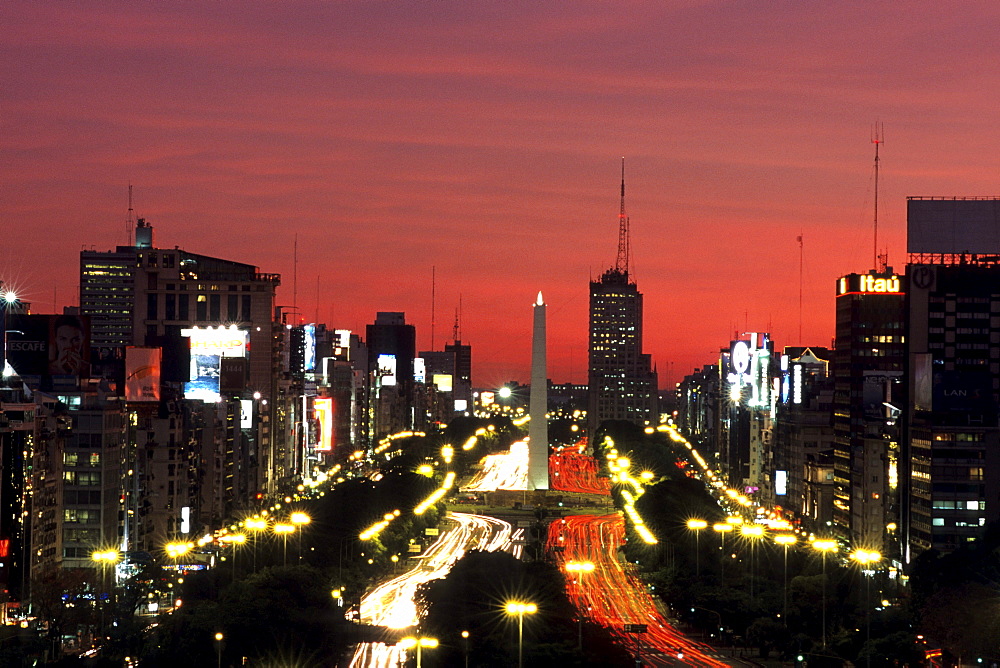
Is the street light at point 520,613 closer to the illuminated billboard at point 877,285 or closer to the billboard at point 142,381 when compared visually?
the billboard at point 142,381

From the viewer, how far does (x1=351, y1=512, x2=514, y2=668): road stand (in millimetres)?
75062

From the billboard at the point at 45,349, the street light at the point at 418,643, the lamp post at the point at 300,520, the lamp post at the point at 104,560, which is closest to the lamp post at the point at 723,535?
the street light at the point at 418,643

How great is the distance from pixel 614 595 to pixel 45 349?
35851 mm

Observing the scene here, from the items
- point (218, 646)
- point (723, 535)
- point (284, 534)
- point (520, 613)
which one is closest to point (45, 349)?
point (284, 534)

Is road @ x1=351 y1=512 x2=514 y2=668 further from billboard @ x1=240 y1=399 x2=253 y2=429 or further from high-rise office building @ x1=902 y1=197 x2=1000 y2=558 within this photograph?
high-rise office building @ x1=902 y1=197 x2=1000 y2=558

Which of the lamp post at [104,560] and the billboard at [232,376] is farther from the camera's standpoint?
the billboard at [232,376]

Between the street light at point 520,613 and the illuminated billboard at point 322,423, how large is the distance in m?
128

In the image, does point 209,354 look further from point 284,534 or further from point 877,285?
point 284,534

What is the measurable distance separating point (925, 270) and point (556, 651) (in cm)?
7802

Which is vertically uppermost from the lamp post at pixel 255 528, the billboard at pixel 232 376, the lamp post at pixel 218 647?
the billboard at pixel 232 376

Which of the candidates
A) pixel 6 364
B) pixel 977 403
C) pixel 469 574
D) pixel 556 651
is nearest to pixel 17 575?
pixel 6 364

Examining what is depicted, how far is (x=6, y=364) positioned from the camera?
326 ft

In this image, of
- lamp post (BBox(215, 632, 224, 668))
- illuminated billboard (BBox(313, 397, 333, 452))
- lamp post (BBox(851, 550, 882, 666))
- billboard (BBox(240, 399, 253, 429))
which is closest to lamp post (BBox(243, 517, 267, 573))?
lamp post (BBox(215, 632, 224, 668))

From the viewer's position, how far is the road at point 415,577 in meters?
75.1
